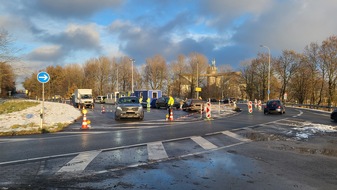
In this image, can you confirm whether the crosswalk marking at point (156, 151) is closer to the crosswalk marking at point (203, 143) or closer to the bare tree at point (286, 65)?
the crosswalk marking at point (203, 143)

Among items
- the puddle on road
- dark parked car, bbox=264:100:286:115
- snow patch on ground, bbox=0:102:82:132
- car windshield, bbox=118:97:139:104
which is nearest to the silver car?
car windshield, bbox=118:97:139:104

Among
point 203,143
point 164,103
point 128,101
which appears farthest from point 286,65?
point 203,143

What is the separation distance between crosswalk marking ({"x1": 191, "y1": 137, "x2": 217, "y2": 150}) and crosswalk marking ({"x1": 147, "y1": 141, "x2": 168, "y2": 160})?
4.29ft

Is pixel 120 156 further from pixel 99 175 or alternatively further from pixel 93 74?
pixel 93 74

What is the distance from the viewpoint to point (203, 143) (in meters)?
10.3

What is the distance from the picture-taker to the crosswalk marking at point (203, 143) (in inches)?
375

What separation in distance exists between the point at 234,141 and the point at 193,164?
13.6 ft

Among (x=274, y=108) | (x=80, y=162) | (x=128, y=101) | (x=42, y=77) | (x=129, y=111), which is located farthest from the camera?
(x=274, y=108)

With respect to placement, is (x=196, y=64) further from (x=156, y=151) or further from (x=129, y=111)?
(x=156, y=151)

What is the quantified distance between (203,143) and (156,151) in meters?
2.16

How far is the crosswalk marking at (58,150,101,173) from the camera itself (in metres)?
6.57

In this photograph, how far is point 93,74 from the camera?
89.4m

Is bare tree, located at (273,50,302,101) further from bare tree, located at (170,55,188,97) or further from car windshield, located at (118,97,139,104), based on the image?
car windshield, located at (118,97,139,104)

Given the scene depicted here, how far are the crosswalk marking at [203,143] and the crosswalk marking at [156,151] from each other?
131 cm
